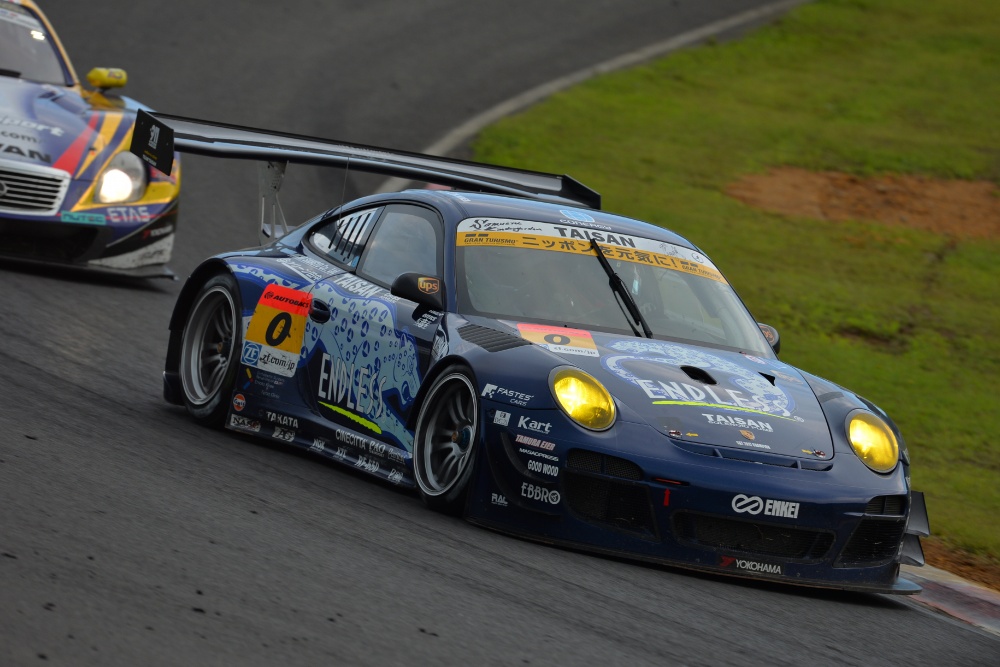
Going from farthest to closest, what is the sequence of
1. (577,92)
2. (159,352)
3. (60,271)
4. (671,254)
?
(577,92)
(60,271)
(159,352)
(671,254)

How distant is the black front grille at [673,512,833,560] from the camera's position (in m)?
5.38

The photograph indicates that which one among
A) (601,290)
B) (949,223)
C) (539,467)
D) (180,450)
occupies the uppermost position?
(949,223)

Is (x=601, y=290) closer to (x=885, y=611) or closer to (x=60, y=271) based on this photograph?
(x=885, y=611)

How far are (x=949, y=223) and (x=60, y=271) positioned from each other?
31.6ft

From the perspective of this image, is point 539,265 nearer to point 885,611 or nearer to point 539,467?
point 539,467

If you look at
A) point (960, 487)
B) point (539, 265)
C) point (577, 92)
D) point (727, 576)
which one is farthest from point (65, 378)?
point (577, 92)

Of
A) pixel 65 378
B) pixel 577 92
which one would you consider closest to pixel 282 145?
pixel 65 378

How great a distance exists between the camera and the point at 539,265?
6.56 metres

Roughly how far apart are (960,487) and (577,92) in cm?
1338

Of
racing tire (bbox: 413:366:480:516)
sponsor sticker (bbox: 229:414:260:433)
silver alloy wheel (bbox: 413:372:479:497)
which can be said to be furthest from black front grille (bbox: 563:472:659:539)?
sponsor sticker (bbox: 229:414:260:433)

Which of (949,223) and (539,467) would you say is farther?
(949,223)

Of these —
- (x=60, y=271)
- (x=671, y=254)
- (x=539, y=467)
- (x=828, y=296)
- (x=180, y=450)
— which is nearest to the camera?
(x=539, y=467)

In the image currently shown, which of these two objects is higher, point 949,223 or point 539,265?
point 949,223

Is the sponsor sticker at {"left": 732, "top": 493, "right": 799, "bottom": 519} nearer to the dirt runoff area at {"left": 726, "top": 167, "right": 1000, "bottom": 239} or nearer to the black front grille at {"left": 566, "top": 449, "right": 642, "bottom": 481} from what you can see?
the black front grille at {"left": 566, "top": 449, "right": 642, "bottom": 481}
